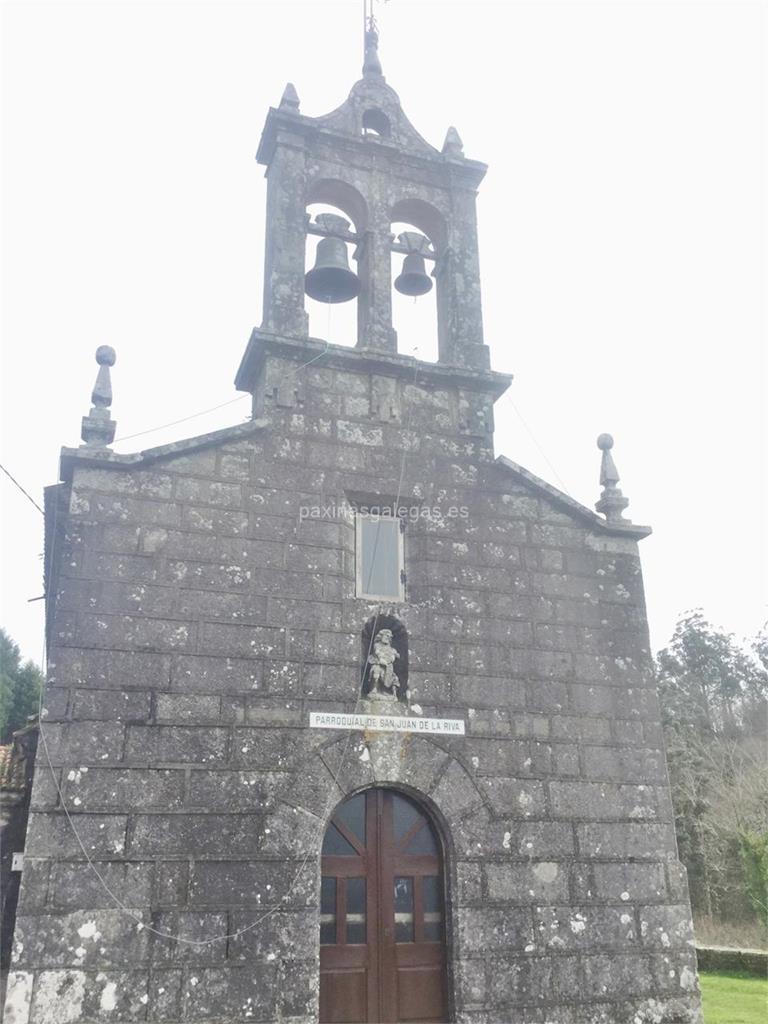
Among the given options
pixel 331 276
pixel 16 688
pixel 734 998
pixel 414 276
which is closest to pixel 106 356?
pixel 331 276

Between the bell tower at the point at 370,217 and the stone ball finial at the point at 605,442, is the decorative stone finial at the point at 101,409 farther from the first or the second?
the stone ball finial at the point at 605,442

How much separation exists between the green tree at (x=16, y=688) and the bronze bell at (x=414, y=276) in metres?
17.7

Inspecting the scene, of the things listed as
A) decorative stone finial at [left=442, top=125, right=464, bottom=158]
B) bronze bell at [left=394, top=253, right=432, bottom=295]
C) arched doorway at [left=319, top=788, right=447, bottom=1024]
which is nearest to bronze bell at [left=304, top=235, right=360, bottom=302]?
bronze bell at [left=394, top=253, right=432, bottom=295]

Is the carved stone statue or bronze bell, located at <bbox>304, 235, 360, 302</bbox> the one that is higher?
bronze bell, located at <bbox>304, 235, 360, 302</bbox>

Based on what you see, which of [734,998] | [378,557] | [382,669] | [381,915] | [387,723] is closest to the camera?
[381,915]

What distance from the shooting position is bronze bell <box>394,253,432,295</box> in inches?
459

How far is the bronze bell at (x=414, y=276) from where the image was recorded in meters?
11.7

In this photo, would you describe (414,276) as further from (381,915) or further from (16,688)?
(16,688)

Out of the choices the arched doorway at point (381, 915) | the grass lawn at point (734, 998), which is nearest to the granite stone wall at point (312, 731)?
the arched doorway at point (381, 915)

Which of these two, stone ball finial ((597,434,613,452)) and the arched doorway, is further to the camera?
stone ball finial ((597,434,613,452))

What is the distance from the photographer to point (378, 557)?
982cm

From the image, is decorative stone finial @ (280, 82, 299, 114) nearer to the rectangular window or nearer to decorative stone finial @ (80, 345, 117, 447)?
decorative stone finial @ (80, 345, 117, 447)

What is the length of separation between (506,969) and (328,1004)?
5.59 feet

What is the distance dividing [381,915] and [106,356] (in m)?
6.52
